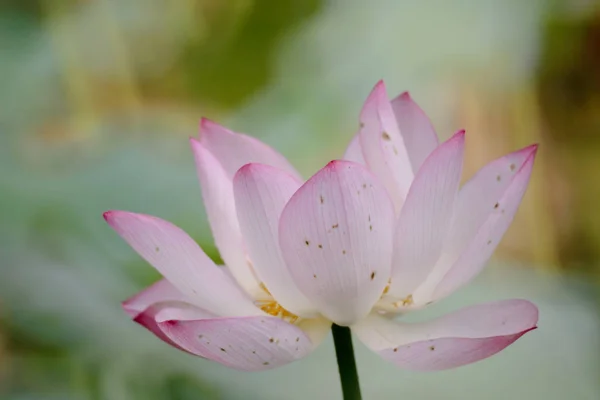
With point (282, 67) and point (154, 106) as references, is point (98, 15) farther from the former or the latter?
point (282, 67)

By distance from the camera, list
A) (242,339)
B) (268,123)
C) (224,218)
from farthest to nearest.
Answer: (268,123) → (224,218) → (242,339)

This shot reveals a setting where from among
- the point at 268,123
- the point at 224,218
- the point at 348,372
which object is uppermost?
the point at 268,123

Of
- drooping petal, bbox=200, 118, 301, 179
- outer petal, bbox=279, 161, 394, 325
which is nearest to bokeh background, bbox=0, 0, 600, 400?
drooping petal, bbox=200, 118, 301, 179

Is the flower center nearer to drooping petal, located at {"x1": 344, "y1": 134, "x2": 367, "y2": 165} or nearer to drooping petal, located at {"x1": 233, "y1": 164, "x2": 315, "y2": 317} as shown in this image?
drooping petal, located at {"x1": 233, "y1": 164, "x2": 315, "y2": 317}

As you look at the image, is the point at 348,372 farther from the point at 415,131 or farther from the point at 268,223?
the point at 415,131

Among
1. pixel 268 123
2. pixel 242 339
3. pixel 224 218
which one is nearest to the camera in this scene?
pixel 242 339

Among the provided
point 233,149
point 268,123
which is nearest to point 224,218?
point 233,149

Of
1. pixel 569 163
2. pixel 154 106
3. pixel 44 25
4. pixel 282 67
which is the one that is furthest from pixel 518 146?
pixel 44 25
